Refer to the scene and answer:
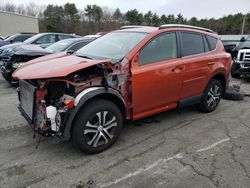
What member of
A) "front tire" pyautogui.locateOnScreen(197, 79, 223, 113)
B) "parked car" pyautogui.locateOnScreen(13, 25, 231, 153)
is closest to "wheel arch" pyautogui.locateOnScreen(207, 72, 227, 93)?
"front tire" pyautogui.locateOnScreen(197, 79, 223, 113)

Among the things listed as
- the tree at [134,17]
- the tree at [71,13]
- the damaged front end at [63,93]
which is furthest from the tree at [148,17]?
the damaged front end at [63,93]

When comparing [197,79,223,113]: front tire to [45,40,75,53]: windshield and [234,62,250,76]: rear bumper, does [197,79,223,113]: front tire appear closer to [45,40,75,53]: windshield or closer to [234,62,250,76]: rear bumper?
[234,62,250,76]: rear bumper

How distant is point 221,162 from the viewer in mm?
3480

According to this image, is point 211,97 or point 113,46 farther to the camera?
point 211,97

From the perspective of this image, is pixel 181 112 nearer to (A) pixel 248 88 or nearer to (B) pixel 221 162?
(B) pixel 221 162

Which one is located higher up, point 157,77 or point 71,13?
point 71,13

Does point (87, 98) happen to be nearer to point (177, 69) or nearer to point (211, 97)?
point (177, 69)

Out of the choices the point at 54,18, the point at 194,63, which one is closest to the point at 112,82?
the point at 194,63

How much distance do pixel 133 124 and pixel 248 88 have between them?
4.98 meters

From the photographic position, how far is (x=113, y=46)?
4.36m

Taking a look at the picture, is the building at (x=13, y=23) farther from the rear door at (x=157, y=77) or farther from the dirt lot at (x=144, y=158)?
the rear door at (x=157, y=77)

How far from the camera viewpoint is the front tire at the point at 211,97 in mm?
5246

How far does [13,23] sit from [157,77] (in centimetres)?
3861

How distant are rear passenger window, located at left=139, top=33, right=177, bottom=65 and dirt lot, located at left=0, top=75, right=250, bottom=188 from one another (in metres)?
1.26
